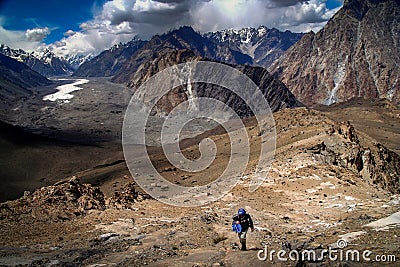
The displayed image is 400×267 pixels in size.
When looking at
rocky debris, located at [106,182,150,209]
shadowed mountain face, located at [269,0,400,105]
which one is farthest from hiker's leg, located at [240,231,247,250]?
shadowed mountain face, located at [269,0,400,105]

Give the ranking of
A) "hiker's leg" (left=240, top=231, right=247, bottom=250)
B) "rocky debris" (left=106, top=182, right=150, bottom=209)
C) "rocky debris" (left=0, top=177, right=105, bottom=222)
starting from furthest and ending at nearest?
"rocky debris" (left=106, top=182, right=150, bottom=209) < "rocky debris" (left=0, top=177, right=105, bottom=222) < "hiker's leg" (left=240, top=231, right=247, bottom=250)

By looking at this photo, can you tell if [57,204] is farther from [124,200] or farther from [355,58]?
[355,58]

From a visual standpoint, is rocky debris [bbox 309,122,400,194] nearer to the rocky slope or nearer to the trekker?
the rocky slope

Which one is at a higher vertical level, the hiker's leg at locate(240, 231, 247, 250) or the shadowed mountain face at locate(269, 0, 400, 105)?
the shadowed mountain face at locate(269, 0, 400, 105)

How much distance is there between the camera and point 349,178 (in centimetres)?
2433

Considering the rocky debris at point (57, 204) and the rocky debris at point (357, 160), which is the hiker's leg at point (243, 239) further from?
the rocky debris at point (357, 160)

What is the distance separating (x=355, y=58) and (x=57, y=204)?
567ft

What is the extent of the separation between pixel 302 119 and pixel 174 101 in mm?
97869

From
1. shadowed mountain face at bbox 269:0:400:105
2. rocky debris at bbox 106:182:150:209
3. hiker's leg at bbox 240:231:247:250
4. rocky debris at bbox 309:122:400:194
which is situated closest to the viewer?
hiker's leg at bbox 240:231:247:250

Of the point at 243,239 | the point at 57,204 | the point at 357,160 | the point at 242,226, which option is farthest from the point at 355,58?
the point at 243,239

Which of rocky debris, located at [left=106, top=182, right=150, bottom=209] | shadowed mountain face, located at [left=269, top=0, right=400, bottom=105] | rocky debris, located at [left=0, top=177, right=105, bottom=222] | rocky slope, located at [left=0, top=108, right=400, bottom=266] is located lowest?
rocky slope, located at [left=0, top=108, right=400, bottom=266]

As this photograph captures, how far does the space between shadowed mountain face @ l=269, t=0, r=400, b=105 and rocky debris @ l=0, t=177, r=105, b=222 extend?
157085 mm

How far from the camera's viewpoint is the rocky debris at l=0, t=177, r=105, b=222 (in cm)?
1875

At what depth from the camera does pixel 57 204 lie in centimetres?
2033
